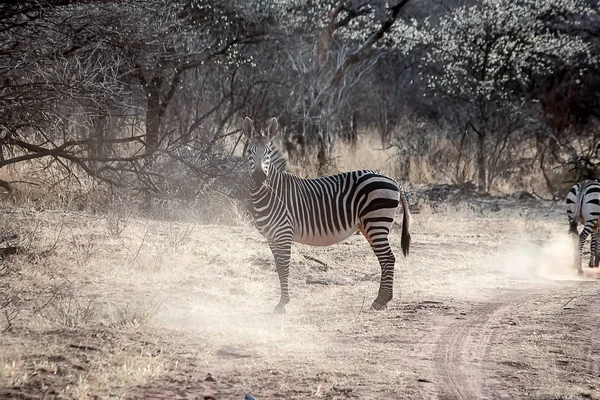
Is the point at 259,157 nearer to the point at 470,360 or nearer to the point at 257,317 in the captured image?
the point at 257,317

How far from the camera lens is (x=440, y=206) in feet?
60.8

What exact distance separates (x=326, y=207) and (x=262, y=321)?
167 cm

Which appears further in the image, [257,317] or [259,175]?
[259,175]

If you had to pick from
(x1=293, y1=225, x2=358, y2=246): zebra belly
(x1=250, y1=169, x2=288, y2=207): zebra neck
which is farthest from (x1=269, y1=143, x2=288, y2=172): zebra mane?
(x1=293, y1=225, x2=358, y2=246): zebra belly

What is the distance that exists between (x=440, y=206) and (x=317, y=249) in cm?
654

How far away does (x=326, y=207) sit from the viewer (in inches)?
360

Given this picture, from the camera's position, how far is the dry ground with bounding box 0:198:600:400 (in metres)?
5.86

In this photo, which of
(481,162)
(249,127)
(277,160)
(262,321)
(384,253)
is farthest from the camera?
(481,162)

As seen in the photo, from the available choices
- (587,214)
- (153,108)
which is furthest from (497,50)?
(153,108)

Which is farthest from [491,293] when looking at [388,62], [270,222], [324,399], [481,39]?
[388,62]

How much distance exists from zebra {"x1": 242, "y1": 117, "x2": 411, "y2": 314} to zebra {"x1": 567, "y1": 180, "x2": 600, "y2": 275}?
546cm

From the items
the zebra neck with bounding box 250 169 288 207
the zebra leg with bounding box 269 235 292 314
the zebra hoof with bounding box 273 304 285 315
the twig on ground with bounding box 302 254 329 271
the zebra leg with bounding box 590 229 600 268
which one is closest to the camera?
the zebra hoof with bounding box 273 304 285 315

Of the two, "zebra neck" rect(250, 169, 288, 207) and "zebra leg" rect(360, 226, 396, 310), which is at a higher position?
"zebra neck" rect(250, 169, 288, 207)

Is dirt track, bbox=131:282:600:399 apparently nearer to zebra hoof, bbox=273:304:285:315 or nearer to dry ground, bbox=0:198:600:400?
dry ground, bbox=0:198:600:400
